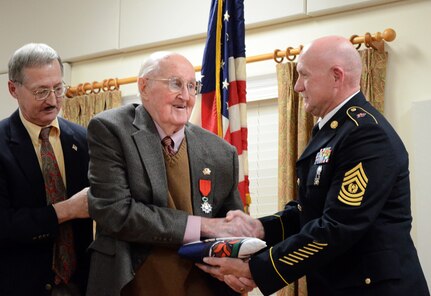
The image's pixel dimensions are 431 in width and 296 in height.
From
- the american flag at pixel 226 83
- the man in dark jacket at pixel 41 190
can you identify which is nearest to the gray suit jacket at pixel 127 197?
the man in dark jacket at pixel 41 190

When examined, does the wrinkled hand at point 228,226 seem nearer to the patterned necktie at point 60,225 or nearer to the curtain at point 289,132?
the patterned necktie at point 60,225

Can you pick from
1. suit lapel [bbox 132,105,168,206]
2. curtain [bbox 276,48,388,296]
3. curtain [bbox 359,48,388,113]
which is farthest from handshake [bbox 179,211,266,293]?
curtain [bbox 359,48,388,113]

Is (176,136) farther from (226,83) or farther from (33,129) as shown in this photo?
(226,83)

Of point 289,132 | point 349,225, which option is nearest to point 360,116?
point 349,225

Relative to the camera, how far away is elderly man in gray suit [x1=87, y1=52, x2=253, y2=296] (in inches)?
95.4

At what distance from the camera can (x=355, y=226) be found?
242 cm

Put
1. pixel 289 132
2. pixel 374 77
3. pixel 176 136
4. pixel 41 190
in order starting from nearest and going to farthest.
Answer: pixel 176 136 < pixel 41 190 < pixel 374 77 < pixel 289 132

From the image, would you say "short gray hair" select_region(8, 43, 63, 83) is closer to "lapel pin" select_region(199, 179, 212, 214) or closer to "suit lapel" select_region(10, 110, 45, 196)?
"suit lapel" select_region(10, 110, 45, 196)

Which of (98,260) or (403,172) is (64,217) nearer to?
(98,260)

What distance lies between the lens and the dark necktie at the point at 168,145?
8.55 ft

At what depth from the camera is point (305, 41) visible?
15.1 ft

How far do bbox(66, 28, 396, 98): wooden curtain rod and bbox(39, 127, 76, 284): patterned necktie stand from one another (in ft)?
6.59

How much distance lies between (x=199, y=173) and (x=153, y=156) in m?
0.19

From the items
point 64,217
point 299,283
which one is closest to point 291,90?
point 299,283
